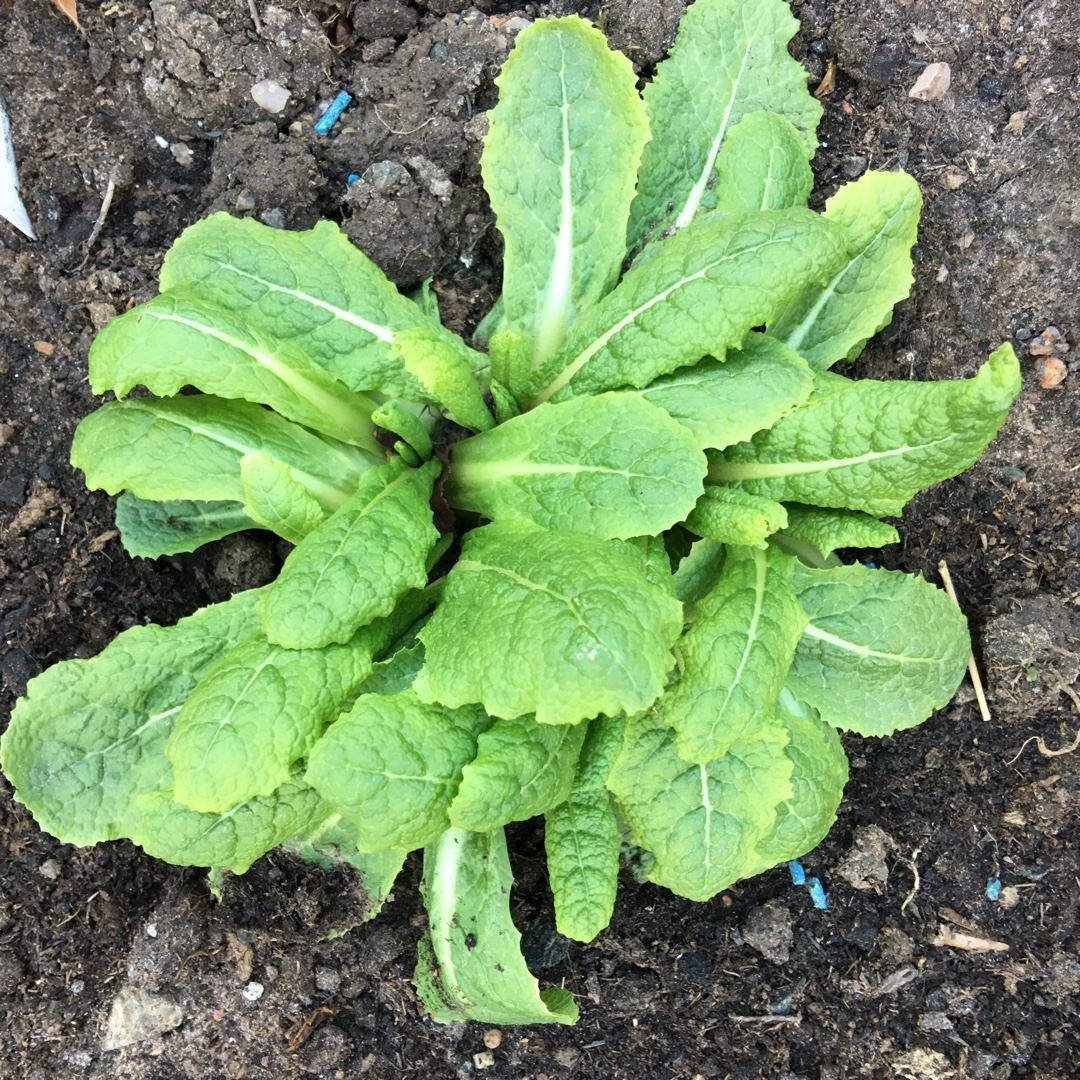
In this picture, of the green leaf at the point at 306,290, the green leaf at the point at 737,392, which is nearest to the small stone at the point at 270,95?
the green leaf at the point at 306,290

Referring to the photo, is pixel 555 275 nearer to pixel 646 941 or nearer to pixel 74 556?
pixel 74 556

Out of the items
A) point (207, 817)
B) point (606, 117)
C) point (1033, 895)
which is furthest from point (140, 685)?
point (1033, 895)

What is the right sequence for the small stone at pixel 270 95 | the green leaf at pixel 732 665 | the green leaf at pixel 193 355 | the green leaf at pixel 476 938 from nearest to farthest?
the green leaf at pixel 732 665
the green leaf at pixel 193 355
the green leaf at pixel 476 938
the small stone at pixel 270 95

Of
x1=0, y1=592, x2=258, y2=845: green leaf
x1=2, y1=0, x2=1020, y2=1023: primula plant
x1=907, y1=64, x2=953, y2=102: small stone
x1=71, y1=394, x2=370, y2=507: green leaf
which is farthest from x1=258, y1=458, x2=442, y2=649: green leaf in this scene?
x1=907, y1=64, x2=953, y2=102: small stone

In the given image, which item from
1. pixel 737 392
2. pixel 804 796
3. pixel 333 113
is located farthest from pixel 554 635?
pixel 333 113

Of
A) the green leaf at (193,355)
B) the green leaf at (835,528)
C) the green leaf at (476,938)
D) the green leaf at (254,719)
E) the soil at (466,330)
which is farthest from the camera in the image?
the soil at (466,330)

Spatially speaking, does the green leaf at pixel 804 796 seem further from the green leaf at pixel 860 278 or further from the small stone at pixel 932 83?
the small stone at pixel 932 83

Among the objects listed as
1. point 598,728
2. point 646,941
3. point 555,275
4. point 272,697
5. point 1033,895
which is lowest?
point 1033,895

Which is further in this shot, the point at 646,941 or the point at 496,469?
the point at 646,941
